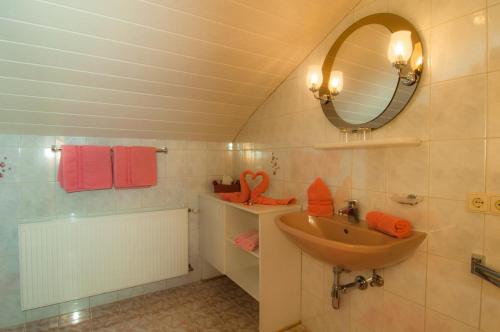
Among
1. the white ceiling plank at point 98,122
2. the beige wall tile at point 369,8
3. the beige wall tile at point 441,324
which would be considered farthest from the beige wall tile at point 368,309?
the white ceiling plank at point 98,122

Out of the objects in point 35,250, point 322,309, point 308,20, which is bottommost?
point 322,309

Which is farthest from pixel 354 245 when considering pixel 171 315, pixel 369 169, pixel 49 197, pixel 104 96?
pixel 49 197

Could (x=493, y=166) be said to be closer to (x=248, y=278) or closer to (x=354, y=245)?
(x=354, y=245)

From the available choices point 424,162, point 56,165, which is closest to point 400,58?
point 424,162

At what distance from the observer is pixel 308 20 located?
62.4 inches

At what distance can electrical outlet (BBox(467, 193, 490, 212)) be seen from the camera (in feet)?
3.41

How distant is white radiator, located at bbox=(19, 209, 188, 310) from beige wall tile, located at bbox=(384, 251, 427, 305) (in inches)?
70.9

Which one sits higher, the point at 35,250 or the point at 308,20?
the point at 308,20

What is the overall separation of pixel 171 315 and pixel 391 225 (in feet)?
6.04

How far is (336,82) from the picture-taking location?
5.28ft

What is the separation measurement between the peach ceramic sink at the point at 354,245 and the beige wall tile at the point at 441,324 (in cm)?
27

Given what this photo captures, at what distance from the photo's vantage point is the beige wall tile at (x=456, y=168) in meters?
1.06

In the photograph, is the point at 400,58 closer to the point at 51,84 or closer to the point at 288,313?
the point at 288,313

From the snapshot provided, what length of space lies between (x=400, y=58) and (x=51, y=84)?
6.53 ft
